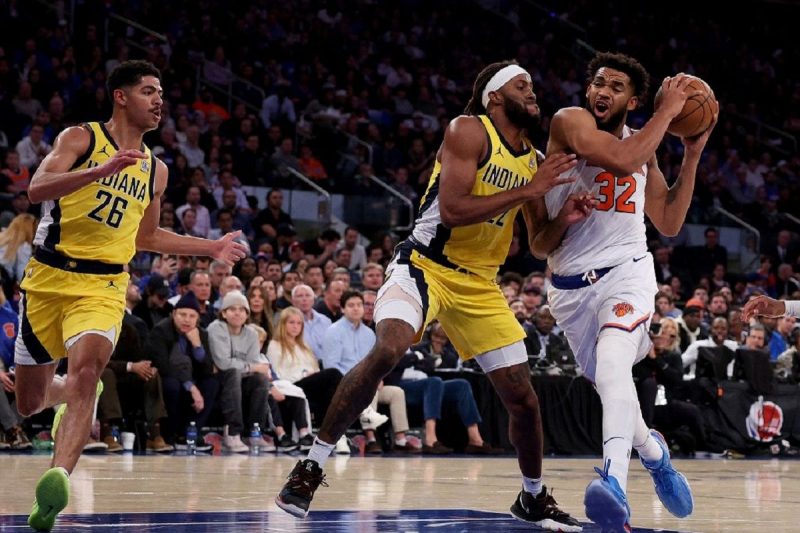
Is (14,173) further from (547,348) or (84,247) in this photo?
(84,247)

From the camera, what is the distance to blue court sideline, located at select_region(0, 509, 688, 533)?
5.40m

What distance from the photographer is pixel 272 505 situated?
21.8ft

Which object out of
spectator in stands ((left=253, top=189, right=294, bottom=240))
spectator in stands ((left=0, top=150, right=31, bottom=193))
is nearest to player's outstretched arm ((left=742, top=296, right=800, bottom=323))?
spectator in stands ((left=0, top=150, right=31, bottom=193))

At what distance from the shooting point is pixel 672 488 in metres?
5.96

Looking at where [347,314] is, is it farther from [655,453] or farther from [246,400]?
[655,453]

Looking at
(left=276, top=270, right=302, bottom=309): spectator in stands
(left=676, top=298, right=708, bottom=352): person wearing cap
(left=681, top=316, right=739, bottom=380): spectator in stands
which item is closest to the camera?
(left=276, top=270, right=302, bottom=309): spectator in stands

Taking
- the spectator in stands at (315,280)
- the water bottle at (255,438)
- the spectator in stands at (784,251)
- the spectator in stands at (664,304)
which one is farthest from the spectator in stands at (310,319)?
the spectator in stands at (784,251)

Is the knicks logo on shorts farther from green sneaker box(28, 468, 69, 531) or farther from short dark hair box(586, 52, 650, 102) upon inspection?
green sneaker box(28, 468, 69, 531)

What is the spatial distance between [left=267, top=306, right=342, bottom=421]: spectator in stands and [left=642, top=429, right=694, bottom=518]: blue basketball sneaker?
656 centimetres

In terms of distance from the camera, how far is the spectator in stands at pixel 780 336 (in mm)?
15953

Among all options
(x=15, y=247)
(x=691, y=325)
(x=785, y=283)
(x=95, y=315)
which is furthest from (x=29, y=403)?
(x=785, y=283)

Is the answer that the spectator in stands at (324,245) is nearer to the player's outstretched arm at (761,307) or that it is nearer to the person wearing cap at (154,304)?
the person wearing cap at (154,304)

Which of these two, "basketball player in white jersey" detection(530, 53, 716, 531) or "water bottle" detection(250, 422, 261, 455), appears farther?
"water bottle" detection(250, 422, 261, 455)

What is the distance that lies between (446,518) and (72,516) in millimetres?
1741
